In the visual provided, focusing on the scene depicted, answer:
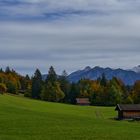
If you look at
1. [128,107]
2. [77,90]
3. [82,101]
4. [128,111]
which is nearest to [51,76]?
[77,90]

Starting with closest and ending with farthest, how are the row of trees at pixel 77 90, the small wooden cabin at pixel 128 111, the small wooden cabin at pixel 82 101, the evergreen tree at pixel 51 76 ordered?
the small wooden cabin at pixel 128 111 < the row of trees at pixel 77 90 < the small wooden cabin at pixel 82 101 < the evergreen tree at pixel 51 76

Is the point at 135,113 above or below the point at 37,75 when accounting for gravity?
below

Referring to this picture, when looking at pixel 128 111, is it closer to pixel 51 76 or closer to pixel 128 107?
pixel 128 107

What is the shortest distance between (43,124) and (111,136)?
1205 cm

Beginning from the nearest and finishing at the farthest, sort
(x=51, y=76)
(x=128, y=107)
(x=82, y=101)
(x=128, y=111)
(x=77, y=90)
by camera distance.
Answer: (x=128, y=111), (x=128, y=107), (x=82, y=101), (x=77, y=90), (x=51, y=76)

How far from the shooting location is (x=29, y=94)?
17700 cm

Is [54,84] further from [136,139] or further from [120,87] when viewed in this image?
[136,139]

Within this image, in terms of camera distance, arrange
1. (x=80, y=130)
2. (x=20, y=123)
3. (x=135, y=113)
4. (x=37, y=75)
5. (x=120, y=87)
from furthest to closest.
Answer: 1. (x=37, y=75)
2. (x=120, y=87)
3. (x=135, y=113)
4. (x=20, y=123)
5. (x=80, y=130)

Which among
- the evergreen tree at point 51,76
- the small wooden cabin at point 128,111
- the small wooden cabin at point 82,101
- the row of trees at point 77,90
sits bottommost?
the small wooden cabin at point 128,111

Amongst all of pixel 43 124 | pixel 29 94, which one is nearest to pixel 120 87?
pixel 29 94

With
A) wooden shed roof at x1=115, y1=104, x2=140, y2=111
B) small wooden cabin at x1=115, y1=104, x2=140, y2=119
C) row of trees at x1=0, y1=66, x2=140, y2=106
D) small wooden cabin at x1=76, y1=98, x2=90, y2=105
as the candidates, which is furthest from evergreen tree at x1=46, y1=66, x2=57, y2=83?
small wooden cabin at x1=115, y1=104, x2=140, y2=119

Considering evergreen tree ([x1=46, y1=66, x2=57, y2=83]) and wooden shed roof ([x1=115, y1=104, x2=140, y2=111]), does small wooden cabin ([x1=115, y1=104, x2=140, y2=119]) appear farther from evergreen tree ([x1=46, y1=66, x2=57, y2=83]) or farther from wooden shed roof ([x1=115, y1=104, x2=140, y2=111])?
evergreen tree ([x1=46, y1=66, x2=57, y2=83])

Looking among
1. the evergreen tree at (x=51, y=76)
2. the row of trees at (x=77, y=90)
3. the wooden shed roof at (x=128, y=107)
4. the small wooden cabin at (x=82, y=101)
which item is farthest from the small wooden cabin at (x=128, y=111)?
the evergreen tree at (x=51, y=76)

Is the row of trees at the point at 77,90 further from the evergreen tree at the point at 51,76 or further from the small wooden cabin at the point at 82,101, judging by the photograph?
the small wooden cabin at the point at 82,101
